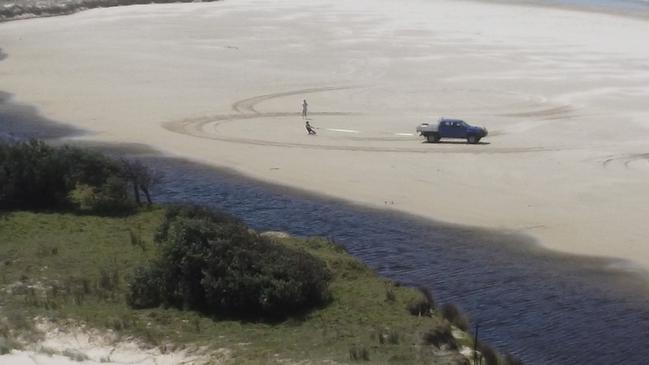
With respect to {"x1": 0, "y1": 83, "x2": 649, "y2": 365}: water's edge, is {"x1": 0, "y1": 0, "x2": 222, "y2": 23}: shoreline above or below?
above

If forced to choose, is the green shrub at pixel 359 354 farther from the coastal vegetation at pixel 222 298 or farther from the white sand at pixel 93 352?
the white sand at pixel 93 352

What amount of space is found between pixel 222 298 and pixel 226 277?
40cm

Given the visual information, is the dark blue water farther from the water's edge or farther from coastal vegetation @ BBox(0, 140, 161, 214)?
coastal vegetation @ BBox(0, 140, 161, 214)

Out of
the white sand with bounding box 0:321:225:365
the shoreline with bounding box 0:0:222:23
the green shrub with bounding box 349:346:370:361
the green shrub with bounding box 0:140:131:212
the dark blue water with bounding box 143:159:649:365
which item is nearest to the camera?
the white sand with bounding box 0:321:225:365

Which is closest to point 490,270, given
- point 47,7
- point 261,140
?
point 261,140

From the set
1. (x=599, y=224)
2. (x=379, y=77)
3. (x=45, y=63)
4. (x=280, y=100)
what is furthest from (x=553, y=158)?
(x=45, y=63)

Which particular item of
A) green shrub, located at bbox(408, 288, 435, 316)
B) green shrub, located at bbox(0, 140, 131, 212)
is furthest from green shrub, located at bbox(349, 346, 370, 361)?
green shrub, located at bbox(0, 140, 131, 212)

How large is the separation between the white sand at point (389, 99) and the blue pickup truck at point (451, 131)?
694 mm

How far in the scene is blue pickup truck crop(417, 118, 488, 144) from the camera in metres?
45.5

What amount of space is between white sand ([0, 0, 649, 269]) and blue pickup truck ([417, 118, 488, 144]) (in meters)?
0.69

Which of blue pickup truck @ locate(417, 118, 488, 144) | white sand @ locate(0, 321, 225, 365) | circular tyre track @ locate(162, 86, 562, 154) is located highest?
white sand @ locate(0, 321, 225, 365)

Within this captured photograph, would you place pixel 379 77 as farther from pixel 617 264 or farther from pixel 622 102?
pixel 617 264

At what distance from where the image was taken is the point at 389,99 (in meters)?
55.9

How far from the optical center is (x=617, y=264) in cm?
2812
